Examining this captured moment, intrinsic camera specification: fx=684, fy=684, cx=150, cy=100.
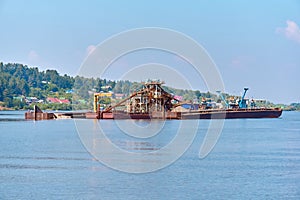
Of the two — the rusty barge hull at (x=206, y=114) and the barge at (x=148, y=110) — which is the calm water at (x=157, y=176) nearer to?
the barge at (x=148, y=110)

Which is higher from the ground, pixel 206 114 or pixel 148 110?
pixel 148 110

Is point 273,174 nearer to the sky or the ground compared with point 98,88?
nearer to the ground

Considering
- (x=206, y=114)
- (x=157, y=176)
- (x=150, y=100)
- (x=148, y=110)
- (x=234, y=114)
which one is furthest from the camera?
(x=234, y=114)

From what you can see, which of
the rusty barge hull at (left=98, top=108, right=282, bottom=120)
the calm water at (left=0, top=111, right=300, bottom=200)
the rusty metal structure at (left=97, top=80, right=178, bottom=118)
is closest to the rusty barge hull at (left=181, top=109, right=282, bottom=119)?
the rusty barge hull at (left=98, top=108, right=282, bottom=120)

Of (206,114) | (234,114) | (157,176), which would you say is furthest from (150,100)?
(157,176)

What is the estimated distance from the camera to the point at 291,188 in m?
28.2

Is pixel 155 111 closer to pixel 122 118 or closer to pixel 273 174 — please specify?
pixel 122 118

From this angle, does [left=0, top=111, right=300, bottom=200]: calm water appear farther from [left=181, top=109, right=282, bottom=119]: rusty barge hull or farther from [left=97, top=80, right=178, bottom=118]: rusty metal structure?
[left=181, top=109, right=282, bottom=119]: rusty barge hull

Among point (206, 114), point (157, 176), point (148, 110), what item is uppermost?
point (148, 110)

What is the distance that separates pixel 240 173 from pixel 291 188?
4.30 metres

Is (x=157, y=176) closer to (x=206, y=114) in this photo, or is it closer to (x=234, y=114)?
(x=206, y=114)

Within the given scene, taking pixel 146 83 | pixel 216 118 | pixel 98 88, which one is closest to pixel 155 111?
pixel 146 83

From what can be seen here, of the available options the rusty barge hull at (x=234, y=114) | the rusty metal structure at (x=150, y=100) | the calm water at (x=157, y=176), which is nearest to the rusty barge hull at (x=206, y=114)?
the rusty barge hull at (x=234, y=114)

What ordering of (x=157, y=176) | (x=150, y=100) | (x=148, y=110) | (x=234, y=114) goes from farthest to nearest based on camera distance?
(x=234, y=114)
(x=148, y=110)
(x=150, y=100)
(x=157, y=176)
